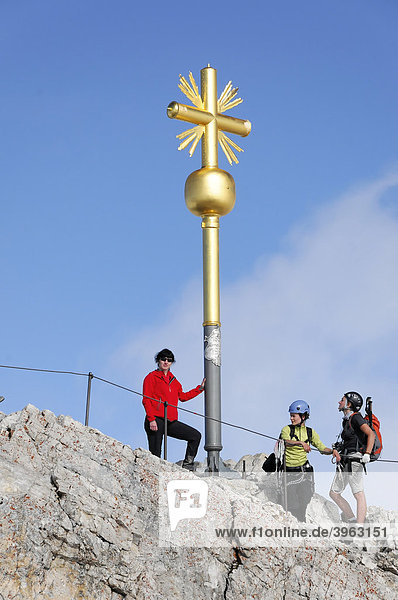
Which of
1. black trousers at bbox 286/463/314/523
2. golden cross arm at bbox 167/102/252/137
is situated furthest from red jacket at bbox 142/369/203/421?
golden cross arm at bbox 167/102/252/137

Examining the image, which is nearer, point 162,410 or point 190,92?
point 162,410

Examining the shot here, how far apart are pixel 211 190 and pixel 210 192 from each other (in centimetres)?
4

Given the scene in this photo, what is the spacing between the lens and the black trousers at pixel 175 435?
13.6 m

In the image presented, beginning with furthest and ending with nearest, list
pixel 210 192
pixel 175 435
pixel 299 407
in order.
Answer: pixel 210 192 < pixel 175 435 < pixel 299 407

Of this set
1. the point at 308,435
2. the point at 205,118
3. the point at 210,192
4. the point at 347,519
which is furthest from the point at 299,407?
the point at 205,118

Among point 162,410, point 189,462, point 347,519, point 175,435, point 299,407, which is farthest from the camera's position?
point 189,462

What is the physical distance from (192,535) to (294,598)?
4.82 feet

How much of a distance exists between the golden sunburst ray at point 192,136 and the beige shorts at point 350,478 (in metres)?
6.37

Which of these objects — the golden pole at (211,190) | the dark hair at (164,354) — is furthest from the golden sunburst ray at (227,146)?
the dark hair at (164,354)

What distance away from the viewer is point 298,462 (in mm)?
13023

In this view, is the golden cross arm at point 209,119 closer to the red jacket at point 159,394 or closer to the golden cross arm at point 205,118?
the golden cross arm at point 205,118

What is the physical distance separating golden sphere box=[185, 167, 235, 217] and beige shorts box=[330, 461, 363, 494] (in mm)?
5288

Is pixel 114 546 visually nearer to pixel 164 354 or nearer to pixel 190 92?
pixel 164 354

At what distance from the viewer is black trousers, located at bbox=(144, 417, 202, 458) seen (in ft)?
44.5
